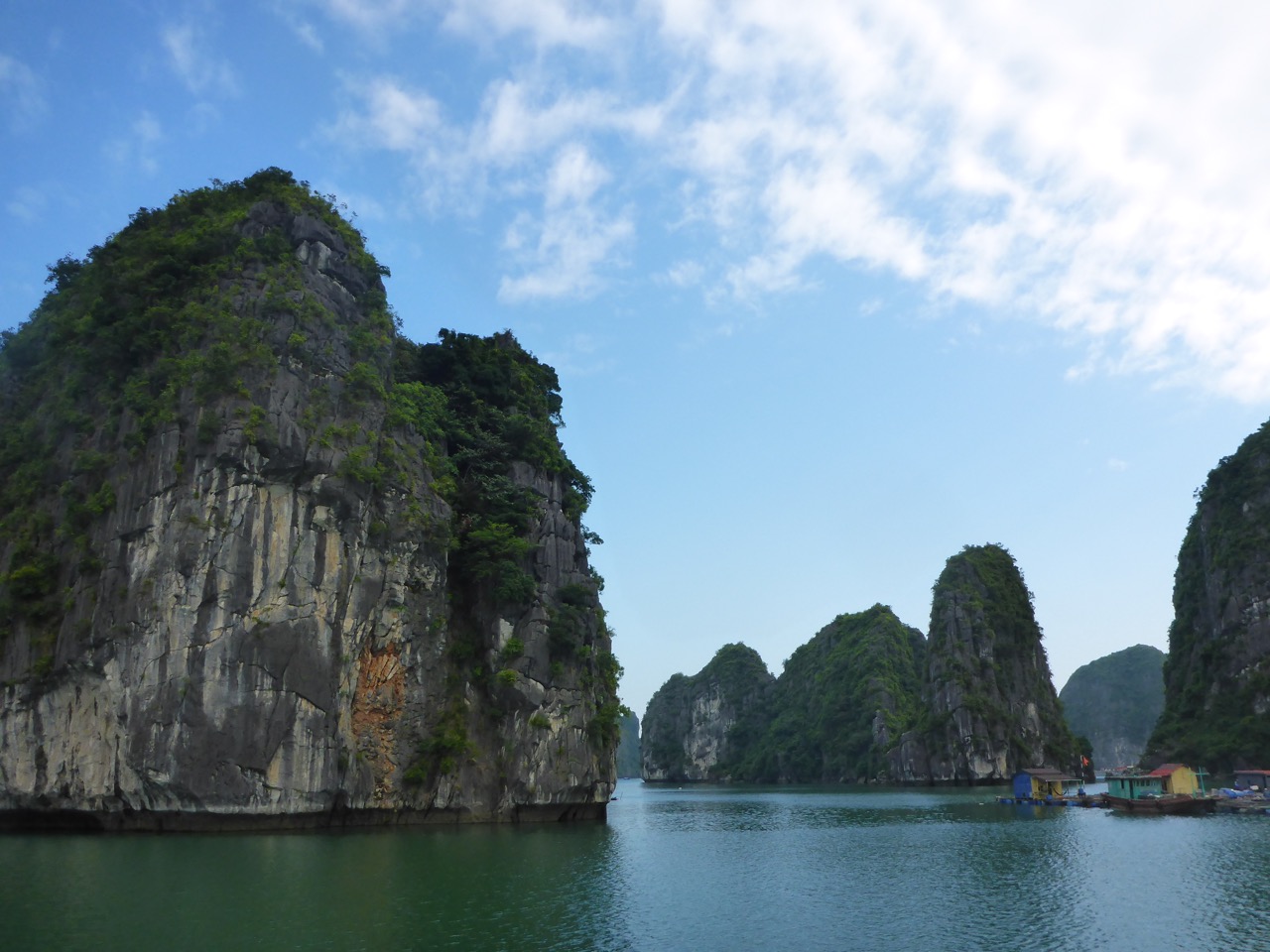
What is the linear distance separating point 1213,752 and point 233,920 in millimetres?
83503

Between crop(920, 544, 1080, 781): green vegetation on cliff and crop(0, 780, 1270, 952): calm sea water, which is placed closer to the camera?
crop(0, 780, 1270, 952): calm sea water

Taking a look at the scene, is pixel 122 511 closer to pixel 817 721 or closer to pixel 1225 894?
pixel 1225 894

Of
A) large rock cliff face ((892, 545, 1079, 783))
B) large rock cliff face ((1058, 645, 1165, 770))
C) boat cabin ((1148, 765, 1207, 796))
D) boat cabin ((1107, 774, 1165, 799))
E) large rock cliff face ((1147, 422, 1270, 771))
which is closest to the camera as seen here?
boat cabin ((1107, 774, 1165, 799))

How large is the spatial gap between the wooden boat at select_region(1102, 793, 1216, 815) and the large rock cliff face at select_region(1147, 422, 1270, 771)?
30.3 m

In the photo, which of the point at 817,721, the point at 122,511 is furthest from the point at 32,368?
the point at 817,721

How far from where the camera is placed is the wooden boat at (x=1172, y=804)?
48.7 metres

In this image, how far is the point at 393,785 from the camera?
3859 centimetres

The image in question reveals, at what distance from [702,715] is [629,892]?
478ft

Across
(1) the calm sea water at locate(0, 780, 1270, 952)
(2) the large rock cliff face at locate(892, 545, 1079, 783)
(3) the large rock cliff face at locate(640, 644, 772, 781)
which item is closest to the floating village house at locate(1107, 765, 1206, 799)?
(1) the calm sea water at locate(0, 780, 1270, 952)

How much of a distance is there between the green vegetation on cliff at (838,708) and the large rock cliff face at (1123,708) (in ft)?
225

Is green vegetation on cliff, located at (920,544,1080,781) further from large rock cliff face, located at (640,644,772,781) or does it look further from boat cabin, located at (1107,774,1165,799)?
large rock cliff face, located at (640,644,772,781)

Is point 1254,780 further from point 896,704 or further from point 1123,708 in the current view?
point 1123,708

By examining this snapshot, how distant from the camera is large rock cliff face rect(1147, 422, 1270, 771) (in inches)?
3027

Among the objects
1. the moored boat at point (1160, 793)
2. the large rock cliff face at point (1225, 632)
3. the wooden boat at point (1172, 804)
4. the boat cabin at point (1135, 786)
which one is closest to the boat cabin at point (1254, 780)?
the moored boat at point (1160, 793)
